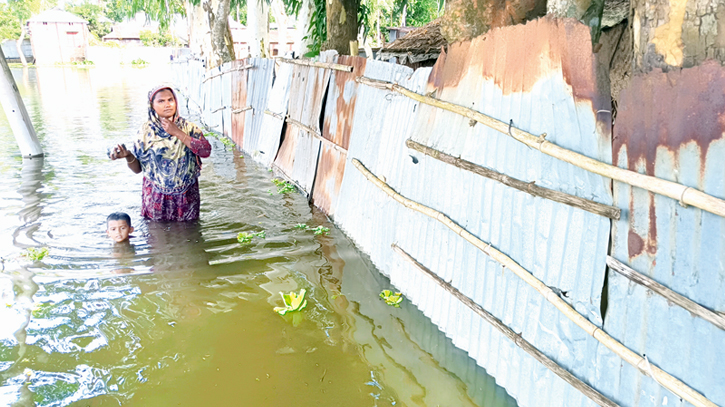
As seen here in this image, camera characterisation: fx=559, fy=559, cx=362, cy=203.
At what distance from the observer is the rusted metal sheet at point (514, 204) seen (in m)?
2.63

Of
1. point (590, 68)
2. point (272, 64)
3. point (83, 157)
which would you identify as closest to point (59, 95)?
point (83, 157)

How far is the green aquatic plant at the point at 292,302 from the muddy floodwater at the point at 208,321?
0.19 feet

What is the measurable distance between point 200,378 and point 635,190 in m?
2.60

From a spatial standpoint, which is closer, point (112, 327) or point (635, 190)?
point (635, 190)

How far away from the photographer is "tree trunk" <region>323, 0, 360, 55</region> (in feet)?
25.6

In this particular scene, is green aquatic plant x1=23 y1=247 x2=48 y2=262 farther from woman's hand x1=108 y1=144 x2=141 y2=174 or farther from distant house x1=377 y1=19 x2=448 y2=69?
distant house x1=377 y1=19 x2=448 y2=69

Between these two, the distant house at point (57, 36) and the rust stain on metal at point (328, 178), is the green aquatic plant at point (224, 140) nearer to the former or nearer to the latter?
the rust stain on metal at point (328, 178)

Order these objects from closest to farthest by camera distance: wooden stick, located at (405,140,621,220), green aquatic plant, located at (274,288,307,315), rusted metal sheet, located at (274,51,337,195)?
wooden stick, located at (405,140,621,220) < green aquatic plant, located at (274,288,307,315) < rusted metal sheet, located at (274,51,337,195)

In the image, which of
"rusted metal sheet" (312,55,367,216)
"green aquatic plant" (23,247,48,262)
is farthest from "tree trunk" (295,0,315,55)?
"green aquatic plant" (23,247,48,262)

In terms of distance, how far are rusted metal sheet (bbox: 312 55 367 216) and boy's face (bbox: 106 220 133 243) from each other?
85.6 inches

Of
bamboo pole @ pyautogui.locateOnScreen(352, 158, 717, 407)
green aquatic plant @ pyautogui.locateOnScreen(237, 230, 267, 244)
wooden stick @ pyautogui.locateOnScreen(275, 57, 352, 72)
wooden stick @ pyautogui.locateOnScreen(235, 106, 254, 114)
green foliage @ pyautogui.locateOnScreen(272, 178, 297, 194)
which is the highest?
wooden stick @ pyautogui.locateOnScreen(275, 57, 352, 72)

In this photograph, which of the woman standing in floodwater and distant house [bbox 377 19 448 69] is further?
distant house [bbox 377 19 448 69]

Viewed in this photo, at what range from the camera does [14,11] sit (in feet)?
164

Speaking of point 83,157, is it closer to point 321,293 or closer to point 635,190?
point 321,293
